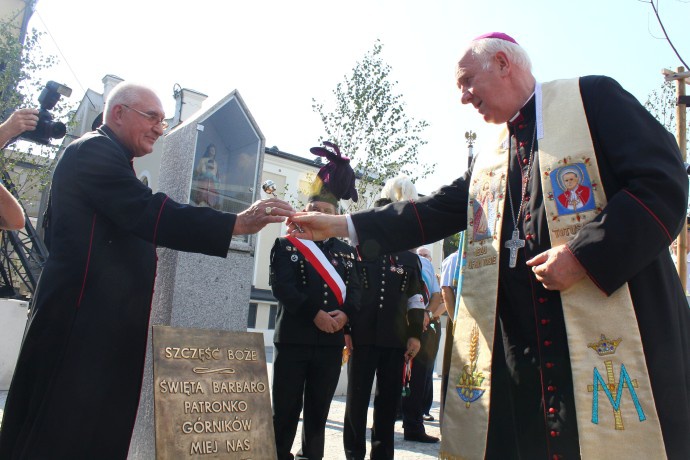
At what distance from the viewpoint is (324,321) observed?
4.68 metres

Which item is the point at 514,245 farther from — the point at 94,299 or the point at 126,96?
the point at 126,96

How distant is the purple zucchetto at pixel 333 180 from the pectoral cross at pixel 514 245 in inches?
115

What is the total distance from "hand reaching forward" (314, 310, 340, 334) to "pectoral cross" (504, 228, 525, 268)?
7.92 ft

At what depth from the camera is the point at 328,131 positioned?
14.3m

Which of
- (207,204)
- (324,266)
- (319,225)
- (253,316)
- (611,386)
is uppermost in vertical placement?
(253,316)

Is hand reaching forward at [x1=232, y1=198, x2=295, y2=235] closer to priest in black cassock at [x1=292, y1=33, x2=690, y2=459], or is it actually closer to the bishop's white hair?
priest in black cassock at [x1=292, y1=33, x2=690, y2=459]

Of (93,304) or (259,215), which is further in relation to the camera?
(259,215)

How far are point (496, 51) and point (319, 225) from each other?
3.83 feet

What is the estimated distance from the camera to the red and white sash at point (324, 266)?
196 inches

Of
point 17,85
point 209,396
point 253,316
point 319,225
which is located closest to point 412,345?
point 209,396

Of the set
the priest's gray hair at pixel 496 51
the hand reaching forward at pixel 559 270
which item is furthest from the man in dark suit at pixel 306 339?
the hand reaching forward at pixel 559 270

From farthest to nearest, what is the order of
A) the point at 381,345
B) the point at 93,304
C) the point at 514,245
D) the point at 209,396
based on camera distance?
1. the point at 381,345
2. the point at 209,396
3. the point at 93,304
4. the point at 514,245

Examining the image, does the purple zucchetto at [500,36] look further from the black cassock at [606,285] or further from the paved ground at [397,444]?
the paved ground at [397,444]

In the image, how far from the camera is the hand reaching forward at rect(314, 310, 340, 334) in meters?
4.67
